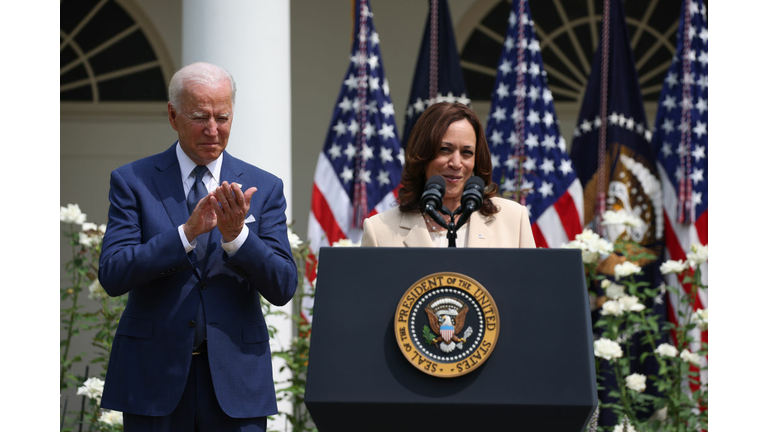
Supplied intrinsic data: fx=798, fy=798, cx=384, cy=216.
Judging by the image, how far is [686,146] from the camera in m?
5.62

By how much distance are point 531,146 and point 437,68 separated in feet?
2.98

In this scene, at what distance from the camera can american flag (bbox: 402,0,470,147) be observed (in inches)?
230

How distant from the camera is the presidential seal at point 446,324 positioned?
1875 millimetres

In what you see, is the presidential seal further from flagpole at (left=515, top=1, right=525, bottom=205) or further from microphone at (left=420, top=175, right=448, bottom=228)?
flagpole at (left=515, top=1, right=525, bottom=205)

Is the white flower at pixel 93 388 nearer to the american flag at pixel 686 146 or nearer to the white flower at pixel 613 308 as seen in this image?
the white flower at pixel 613 308

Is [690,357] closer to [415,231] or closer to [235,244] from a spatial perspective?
[415,231]

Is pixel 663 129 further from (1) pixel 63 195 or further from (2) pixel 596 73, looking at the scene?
(1) pixel 63 195

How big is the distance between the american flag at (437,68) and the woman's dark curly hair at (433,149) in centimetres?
308

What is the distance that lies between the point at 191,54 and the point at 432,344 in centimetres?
322

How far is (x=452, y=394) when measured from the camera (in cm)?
186

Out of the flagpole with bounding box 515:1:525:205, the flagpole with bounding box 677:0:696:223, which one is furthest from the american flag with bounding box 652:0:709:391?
the flagpole with bounding box 515:1:525:205

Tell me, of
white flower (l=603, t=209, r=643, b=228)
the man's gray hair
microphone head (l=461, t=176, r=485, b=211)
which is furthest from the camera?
white flower (l=603, t=209, r=643, b=228)

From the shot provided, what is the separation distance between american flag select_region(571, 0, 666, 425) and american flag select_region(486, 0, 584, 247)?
27 cm

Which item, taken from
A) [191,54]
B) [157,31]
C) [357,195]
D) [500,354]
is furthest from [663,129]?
[157,31]
